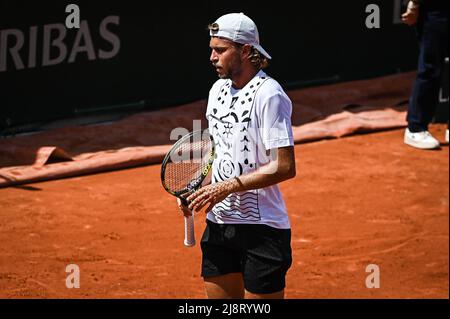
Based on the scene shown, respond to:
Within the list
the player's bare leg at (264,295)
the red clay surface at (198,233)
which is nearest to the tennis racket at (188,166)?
the player's bare leg at (264,295)

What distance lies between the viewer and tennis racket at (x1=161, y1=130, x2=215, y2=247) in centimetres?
493

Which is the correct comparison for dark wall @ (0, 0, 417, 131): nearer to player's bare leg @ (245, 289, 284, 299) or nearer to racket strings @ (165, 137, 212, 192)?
racket strings @ (165, 137, 212, 192)

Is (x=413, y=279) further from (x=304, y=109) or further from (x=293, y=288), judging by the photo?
(x=304, y=109)

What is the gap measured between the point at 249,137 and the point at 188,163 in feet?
1.45

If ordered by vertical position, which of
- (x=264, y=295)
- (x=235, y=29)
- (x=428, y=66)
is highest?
(x=428, y=66)

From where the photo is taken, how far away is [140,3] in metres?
11.4

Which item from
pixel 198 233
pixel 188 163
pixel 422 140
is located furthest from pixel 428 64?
pixel 188 163

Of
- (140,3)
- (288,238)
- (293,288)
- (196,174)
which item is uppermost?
(140,3)

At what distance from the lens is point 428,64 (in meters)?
10.7

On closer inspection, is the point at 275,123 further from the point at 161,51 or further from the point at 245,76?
the point at 161,51

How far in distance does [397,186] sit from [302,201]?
1.08 meters

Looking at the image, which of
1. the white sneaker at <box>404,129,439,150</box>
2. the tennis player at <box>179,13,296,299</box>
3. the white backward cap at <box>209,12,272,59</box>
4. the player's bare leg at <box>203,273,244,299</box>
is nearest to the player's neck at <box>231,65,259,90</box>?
the tennis player at <box>179,13,296,299</box>
